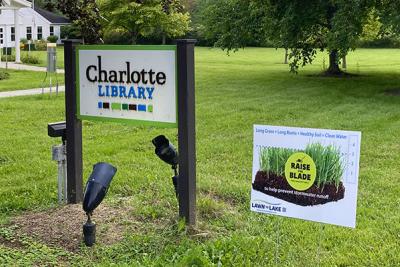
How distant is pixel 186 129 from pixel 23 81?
16120 mm

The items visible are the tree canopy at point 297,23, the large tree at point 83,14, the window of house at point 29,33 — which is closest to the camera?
the large tree at point 83,14

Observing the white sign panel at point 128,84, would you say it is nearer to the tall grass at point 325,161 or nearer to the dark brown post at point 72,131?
the dark brown post at point 72,131

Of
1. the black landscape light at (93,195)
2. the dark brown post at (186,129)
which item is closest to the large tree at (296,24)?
the dark brown post at (186,129)

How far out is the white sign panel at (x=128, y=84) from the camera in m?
4.80

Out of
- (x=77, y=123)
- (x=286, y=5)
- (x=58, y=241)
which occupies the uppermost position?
(x=286, y=5)

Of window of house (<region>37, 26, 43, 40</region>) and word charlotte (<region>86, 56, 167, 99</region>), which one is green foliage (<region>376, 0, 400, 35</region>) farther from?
window of house (<region>37, 26, 43, 40</region>)

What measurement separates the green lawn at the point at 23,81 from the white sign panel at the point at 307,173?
14.3 meters

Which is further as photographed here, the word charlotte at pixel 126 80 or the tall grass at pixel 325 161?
the word charlotte at pixel 126 80

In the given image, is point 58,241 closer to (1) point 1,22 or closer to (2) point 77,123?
(2) point 77,123

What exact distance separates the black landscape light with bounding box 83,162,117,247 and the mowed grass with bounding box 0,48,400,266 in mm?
114

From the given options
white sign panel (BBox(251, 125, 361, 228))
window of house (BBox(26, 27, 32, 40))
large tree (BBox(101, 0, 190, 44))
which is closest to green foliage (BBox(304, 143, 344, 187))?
white sign panel (BBox(251, 125, 361, 228))

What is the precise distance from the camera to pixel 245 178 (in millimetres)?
6727

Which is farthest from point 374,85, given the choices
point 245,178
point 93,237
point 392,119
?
point 93,237

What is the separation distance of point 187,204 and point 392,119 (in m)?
7.73
